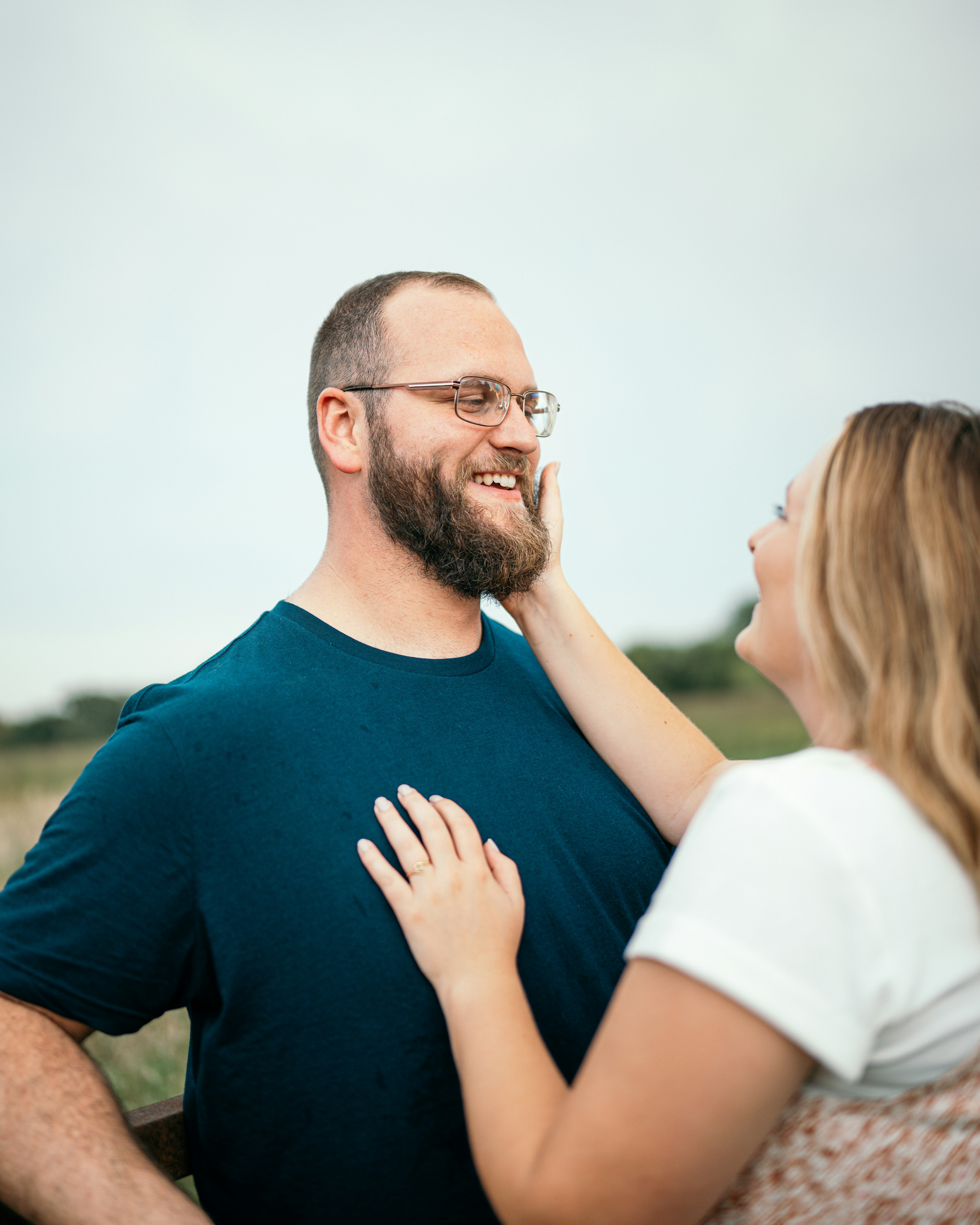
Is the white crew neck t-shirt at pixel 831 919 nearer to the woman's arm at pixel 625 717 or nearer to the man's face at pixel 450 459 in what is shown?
the woman's arm at pixel 625 717

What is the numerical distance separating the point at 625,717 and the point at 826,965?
1.16 metres

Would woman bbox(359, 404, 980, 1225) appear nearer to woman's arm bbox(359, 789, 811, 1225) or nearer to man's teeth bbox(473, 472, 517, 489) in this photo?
woman's arm bbox(359, 789, 811, 1225)

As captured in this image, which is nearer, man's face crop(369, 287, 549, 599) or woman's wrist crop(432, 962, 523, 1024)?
woman's wrist crop(432, 962, 523, 1024)

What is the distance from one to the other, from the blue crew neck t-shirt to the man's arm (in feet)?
0.19

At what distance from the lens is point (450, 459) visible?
82.4 inches

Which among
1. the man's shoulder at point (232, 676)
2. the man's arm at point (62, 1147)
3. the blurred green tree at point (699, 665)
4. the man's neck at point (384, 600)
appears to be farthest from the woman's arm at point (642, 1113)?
the blurred green tree at point (699, 665)

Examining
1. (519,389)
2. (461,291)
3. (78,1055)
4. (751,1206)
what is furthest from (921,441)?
(78,1055)

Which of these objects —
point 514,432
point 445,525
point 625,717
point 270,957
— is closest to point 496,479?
point 514,432

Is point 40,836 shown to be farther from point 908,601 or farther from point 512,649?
point 908,601

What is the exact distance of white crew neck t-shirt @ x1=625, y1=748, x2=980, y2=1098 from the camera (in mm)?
883

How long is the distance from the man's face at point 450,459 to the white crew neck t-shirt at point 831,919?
3.88ft

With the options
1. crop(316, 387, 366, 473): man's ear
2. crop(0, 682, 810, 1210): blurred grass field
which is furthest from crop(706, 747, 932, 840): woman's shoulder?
crop(316, 387, 366, 473): man's ear

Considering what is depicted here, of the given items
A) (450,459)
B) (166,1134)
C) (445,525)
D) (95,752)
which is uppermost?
(450,459)

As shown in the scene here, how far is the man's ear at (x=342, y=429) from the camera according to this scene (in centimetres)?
217
